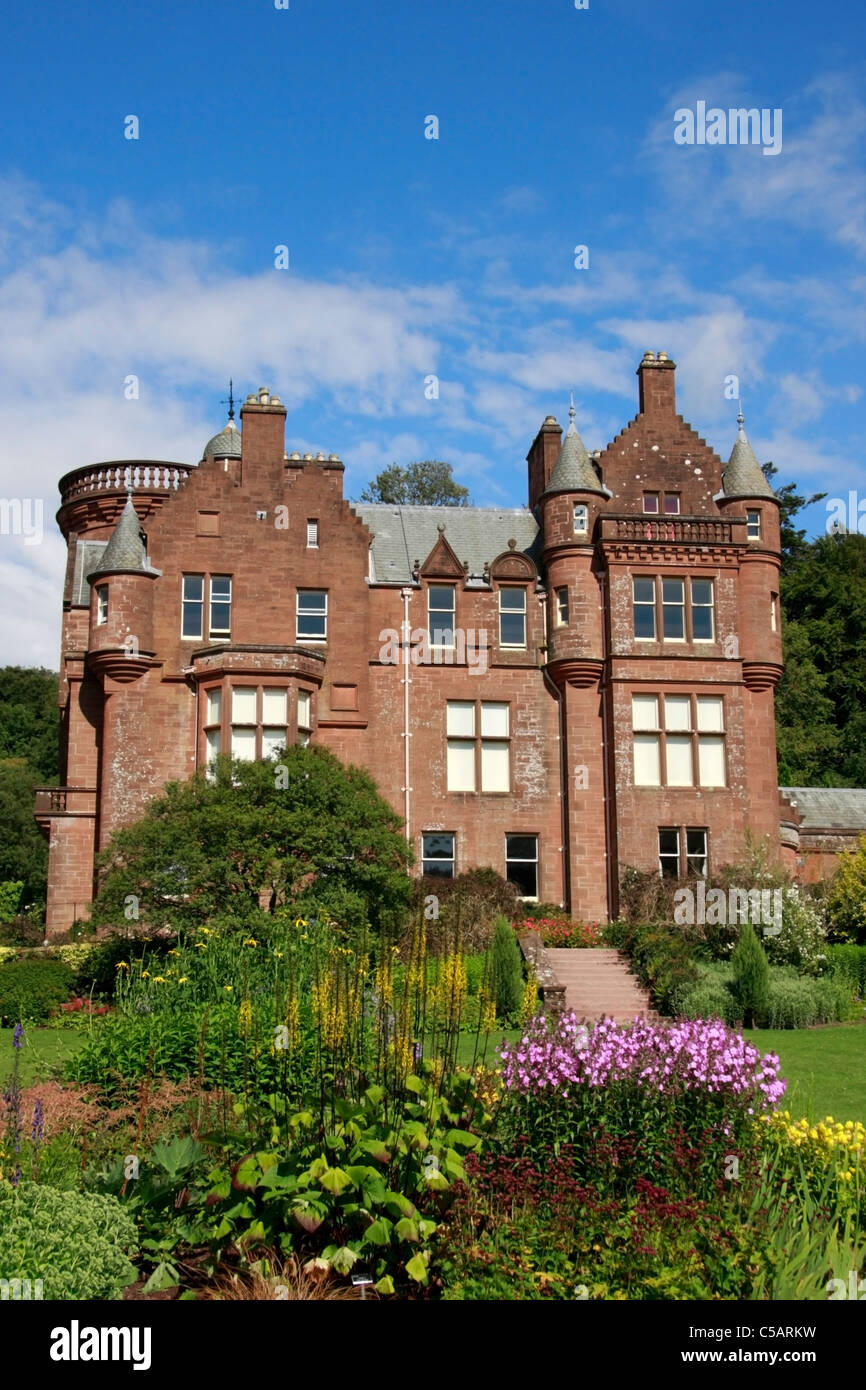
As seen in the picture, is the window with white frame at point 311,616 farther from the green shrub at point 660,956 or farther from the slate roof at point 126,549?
the green shrub at point 660,956

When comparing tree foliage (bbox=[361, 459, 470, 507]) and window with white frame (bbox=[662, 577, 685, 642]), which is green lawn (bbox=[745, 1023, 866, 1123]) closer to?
window with white frame (bbox=[662, 577, 685, 642])

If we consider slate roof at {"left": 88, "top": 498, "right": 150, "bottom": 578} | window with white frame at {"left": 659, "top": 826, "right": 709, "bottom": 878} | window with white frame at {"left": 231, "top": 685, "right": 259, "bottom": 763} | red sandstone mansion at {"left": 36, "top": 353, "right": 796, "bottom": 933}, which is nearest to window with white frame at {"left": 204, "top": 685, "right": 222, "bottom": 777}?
red sandstone mansion at {"left": 36, "top": 353, "right": 796, "bottom": 933}

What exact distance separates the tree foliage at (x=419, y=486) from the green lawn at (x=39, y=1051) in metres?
43.6

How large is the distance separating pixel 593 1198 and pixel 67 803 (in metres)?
27.2

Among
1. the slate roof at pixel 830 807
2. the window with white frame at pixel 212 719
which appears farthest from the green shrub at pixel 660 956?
the slate roof at pixel 830 807

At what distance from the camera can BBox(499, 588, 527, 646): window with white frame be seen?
35688 mm

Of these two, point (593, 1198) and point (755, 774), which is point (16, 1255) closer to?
point (593, 1198)

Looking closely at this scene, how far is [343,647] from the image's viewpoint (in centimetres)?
3459

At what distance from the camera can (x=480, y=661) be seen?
35.2 metres

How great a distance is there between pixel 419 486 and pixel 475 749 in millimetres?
31267

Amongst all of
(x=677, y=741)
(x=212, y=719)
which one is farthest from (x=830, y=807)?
(x=212, y=719)

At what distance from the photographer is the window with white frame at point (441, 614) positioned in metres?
35.4

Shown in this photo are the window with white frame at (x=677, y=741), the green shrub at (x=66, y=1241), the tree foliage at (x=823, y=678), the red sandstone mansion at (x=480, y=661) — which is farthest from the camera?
the tree foliage at (x=823, y=678)
